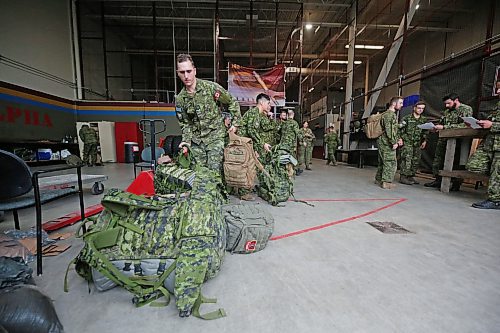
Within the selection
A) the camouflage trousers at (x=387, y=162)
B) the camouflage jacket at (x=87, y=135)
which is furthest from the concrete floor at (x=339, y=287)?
the camouflage jacket at (x=87, y=135)

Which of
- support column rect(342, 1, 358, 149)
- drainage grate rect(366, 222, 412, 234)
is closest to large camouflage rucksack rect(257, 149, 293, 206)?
drainage grate rect(366, 222, 412, 234)

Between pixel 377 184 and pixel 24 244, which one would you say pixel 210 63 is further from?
→ pixel 24 244

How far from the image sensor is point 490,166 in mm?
3117

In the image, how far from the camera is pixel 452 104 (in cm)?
405

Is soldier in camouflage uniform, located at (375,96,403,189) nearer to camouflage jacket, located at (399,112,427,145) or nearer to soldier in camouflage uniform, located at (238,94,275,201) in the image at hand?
camouflage jacket, located at (399,112,427,145)

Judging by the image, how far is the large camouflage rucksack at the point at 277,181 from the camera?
3068 mm

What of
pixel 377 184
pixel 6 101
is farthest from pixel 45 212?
pixel 6 101

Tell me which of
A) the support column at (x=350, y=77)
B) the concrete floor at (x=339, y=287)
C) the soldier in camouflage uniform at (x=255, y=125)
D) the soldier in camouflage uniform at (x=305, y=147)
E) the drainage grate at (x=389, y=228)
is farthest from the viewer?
the support column at (x=350, y=77)

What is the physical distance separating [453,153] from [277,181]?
3072 mm

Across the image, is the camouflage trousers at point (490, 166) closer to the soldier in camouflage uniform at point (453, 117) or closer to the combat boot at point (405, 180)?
the soldier in camouflage uniform at point (453, 117)

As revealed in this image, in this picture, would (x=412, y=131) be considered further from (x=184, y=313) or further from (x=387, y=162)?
(x=184, y=313)

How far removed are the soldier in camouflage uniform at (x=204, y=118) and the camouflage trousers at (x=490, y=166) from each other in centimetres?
324

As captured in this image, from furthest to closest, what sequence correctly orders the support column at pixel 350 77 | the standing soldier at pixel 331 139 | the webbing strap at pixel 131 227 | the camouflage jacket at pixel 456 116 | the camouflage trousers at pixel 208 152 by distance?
the support column at pixel 350 77, the standing soldier at pixel 331 139, the camouflage jacket at pixel 456 116, the camouflage trousers at pixel 208 152, the webbing strap at pixel 131 227

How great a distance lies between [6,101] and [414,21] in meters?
16.2
